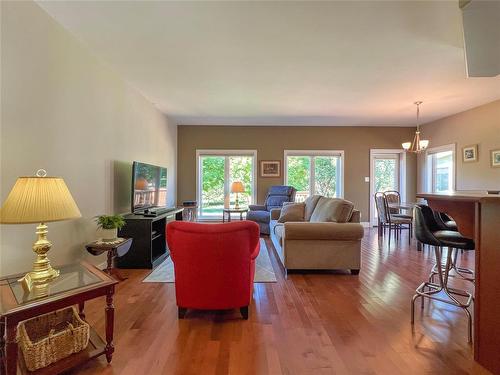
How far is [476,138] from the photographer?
16.9 ft

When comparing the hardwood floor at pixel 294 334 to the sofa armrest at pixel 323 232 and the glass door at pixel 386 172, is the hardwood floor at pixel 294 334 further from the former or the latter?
the glass door at pixel 386 172

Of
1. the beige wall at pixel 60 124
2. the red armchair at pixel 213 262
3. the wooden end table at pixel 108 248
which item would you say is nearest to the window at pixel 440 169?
the red armchair at pixel 213 262

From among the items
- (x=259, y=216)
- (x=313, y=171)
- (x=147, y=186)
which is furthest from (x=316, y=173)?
(x=147, y=186)

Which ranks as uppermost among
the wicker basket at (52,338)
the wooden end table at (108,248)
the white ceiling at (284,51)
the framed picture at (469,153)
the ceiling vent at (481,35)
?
the white ceiling at (284,51)

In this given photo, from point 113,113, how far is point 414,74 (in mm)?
4069

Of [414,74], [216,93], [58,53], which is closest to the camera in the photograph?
[58,53]

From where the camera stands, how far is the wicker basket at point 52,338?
1465 mm

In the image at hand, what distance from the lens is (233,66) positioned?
3381 millimetres

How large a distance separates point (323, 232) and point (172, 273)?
77.3 inches

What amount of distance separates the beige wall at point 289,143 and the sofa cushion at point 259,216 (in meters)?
1.33

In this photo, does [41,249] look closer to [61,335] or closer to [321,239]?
[61,335]

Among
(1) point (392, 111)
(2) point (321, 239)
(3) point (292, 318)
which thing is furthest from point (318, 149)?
(3) point (292, 318)

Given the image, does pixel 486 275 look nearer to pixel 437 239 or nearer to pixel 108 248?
pixel 437 239

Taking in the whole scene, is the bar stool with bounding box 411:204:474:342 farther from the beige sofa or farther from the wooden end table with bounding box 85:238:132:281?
the wooden end table with bounding box 85:238:132:281
